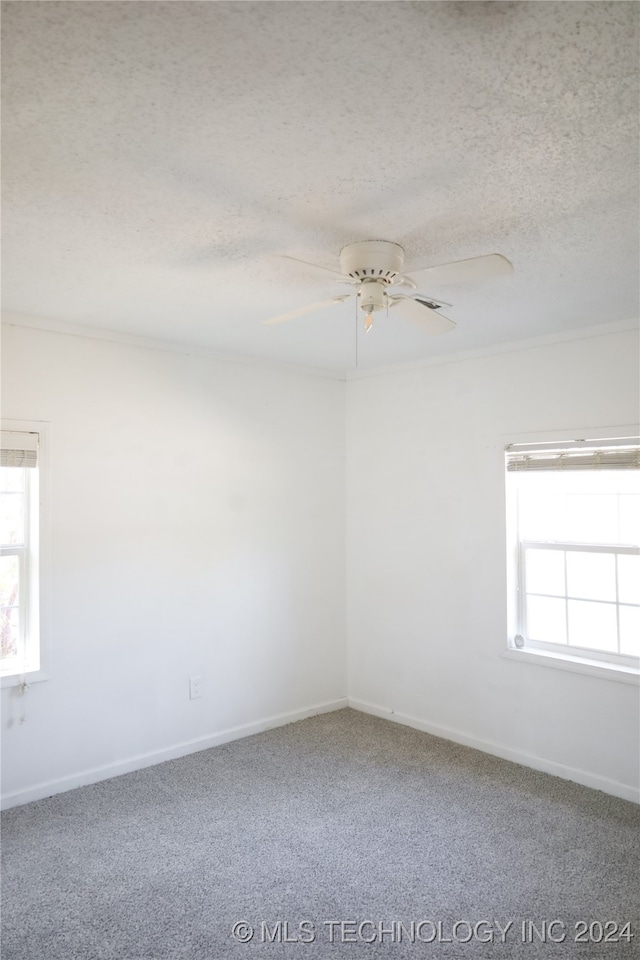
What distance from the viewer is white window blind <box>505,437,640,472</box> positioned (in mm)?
3322

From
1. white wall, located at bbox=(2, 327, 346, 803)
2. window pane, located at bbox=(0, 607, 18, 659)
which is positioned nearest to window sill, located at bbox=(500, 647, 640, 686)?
white wall, located at bbox=(2, 327, 346, 803)

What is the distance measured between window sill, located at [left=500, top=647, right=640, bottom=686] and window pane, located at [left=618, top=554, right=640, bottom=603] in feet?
1.17

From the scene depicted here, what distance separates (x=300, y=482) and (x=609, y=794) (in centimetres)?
255

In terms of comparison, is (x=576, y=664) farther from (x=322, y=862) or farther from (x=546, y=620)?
(x=322, y=862)

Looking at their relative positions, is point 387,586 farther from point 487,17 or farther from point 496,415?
point 487,17

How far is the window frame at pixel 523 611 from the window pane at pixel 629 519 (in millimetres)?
55

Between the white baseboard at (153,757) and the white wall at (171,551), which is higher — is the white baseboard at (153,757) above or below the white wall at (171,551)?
below

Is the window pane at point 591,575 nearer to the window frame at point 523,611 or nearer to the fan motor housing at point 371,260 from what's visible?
the window frame at point 523,611

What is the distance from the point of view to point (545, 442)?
362 centimetres

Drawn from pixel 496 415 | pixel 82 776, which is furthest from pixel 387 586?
pixel 82 776

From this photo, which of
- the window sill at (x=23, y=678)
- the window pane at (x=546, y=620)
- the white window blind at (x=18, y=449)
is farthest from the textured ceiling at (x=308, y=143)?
the window sill at (x=23, y=678)

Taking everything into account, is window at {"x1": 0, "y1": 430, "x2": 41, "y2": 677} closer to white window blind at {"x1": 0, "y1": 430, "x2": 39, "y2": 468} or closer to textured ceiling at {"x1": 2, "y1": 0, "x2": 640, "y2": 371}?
white window blind at {"x1": 0, "y1": 430, "x2": 39, "y2": 468}

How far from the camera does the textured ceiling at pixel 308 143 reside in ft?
4.18

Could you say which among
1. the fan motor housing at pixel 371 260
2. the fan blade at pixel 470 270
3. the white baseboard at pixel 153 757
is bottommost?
the white baseboard at pixel 153 757
